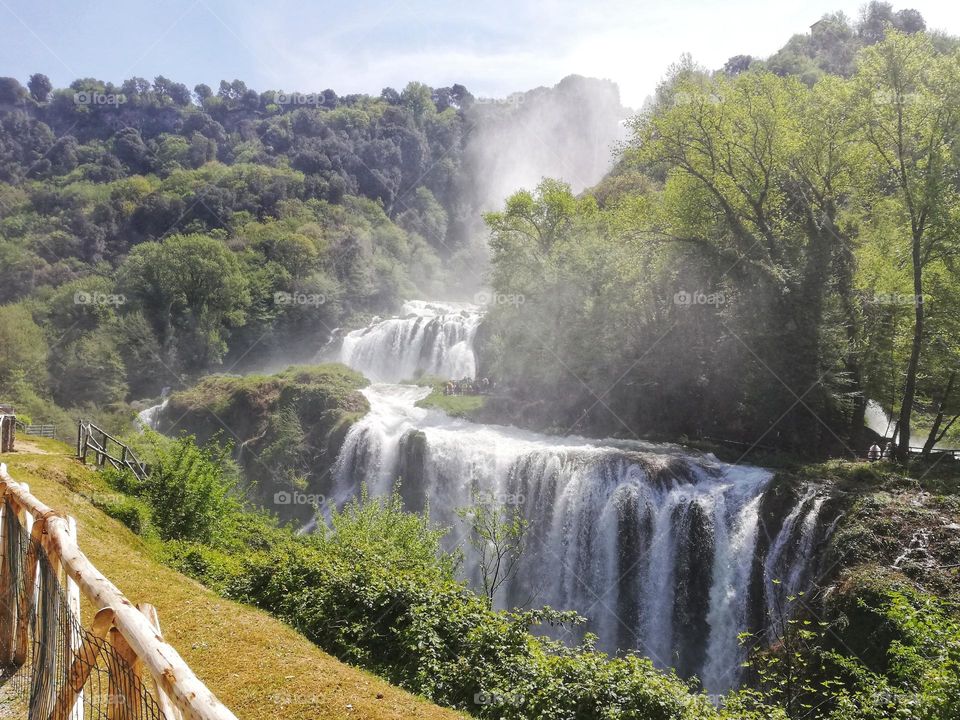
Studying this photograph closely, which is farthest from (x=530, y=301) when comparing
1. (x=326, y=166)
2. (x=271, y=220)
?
(x=326, y=166)

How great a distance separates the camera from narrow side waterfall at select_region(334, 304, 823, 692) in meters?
18.4

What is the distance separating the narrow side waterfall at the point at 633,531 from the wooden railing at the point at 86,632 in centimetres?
1492

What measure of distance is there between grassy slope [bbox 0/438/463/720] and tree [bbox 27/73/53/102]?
14356 centimetres

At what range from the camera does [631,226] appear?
1217 inches

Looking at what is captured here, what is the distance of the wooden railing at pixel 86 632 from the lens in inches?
111

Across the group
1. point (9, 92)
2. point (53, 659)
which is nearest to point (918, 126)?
point (53, 659)

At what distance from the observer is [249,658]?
771 cm

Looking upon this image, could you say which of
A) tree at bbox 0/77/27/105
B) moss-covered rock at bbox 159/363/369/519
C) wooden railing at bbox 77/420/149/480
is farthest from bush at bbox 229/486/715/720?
tree at bbox 0/77/27/105

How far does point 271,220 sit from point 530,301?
5100cm

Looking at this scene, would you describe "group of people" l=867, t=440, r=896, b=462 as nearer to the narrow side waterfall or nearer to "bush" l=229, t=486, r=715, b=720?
the narrow side waterfall

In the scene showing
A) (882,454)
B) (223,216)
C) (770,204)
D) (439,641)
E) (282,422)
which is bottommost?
(282,422)

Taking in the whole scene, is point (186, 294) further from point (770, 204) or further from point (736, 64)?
point (736, 64)

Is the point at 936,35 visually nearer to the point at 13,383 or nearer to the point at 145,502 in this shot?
the point at 145,502

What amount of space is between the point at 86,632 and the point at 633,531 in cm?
1954
